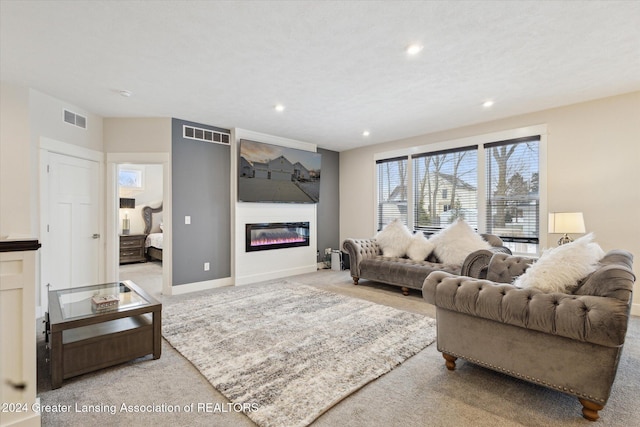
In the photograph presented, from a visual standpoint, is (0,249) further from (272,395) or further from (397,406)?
(397,406)

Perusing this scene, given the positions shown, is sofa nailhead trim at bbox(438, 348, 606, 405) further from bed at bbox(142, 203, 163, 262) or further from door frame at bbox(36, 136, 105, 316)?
bed at bbox(142, 203, 163, 262)

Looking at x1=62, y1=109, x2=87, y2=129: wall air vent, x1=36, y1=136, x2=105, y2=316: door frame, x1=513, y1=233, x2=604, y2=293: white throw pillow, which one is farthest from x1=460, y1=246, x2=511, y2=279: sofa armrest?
x1=62, y1=109, x2=87, y2=129: wall air vent

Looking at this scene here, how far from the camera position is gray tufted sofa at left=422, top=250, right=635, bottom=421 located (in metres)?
1.62

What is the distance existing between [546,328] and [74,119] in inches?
209

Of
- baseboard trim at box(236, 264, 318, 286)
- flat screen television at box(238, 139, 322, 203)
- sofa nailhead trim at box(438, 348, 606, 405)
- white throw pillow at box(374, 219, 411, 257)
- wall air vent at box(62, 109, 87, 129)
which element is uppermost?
wall air vent at box(62, 109, 87, 129)

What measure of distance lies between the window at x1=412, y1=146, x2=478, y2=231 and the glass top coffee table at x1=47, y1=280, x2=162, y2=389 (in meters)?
4.47

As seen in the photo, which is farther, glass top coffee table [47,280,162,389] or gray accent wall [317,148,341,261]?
gray accent wall [317,148,341,261]

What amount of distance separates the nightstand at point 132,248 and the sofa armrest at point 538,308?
23.4ft

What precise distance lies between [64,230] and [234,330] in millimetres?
2737

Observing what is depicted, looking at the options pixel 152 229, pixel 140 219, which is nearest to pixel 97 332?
pixel 152 229

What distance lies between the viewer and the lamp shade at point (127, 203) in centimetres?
753

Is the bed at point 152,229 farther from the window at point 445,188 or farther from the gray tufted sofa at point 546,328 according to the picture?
the gray tufted sofa at point 546,328

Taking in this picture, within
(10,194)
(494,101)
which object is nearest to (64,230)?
(10,194)

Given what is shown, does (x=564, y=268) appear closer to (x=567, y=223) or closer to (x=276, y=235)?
(x=567, y=223)
